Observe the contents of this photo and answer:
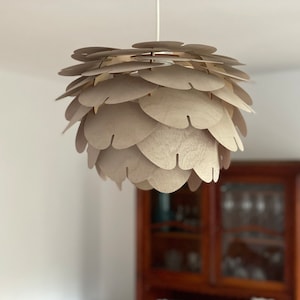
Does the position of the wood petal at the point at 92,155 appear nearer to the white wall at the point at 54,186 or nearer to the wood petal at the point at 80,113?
the wood petal at the point at 80,113

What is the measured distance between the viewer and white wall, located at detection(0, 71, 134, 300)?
323 cm

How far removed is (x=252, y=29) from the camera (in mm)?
2305

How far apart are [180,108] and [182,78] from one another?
65 mm

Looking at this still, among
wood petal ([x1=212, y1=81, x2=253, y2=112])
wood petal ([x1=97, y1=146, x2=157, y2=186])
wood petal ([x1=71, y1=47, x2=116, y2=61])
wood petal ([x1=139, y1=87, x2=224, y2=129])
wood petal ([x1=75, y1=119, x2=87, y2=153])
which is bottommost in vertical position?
wood petal ([x1=97, y1=146, x2=157, y2=186])

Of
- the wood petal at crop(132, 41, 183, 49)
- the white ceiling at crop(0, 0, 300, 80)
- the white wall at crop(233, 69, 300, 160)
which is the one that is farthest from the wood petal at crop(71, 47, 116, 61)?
the white wall at crop(233, 69, 300, 160)

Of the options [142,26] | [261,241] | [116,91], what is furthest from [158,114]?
[261,241]

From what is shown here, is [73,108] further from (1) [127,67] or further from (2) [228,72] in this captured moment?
(2) [228,72]

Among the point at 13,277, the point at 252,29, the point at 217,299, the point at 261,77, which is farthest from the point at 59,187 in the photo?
the point at 252,29

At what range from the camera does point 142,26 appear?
2256 mm

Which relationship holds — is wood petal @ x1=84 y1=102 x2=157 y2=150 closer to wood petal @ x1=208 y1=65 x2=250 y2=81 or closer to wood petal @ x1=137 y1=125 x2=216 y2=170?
wood petal @ x1=137 y1=125 x2=216 y2=170

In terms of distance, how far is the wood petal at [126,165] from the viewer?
3.72 feet

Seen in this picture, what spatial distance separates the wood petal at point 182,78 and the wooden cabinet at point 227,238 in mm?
1913

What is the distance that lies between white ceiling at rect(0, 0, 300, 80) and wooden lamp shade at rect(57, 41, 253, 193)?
797 mm

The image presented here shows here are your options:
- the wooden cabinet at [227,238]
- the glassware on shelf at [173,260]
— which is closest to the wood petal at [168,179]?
the wooden cabinet at [227,238]
